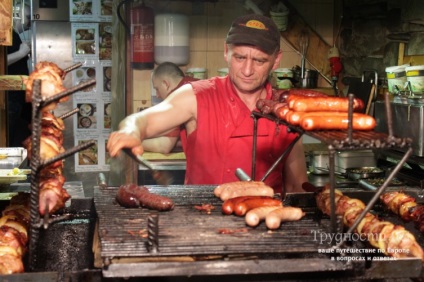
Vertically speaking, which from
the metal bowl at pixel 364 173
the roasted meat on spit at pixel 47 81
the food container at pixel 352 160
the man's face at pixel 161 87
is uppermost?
the roasted meat on spit at pixel 47 81

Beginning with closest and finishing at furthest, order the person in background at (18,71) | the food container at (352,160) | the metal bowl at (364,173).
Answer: the metal bowl at (364,173) < the food container at (352,160) < the person in background at (18,71)

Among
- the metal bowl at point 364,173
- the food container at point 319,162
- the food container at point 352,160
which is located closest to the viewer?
the metal bowl at point 364,173

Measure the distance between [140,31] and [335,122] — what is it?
219 inches

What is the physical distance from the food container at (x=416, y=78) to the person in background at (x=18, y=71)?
228 inches

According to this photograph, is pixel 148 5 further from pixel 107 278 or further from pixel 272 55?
pixel 107 278

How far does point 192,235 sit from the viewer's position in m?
3.15

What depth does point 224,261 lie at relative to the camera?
285 centimetres

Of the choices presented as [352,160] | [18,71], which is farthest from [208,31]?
[18,71]

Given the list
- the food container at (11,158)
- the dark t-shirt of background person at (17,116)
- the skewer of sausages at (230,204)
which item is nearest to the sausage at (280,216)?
the skewer of sausages at (230,204)

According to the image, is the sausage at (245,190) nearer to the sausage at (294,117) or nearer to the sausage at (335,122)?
the sausage at (294,117)

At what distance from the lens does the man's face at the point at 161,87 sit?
841 centimetres

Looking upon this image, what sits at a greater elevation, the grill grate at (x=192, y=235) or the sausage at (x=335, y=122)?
the sausage at (x=335, y=122)

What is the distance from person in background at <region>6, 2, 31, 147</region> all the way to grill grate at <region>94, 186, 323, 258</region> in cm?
583

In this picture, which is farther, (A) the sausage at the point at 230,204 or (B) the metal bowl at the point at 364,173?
(B) the metal bowl at the point at 364,173
